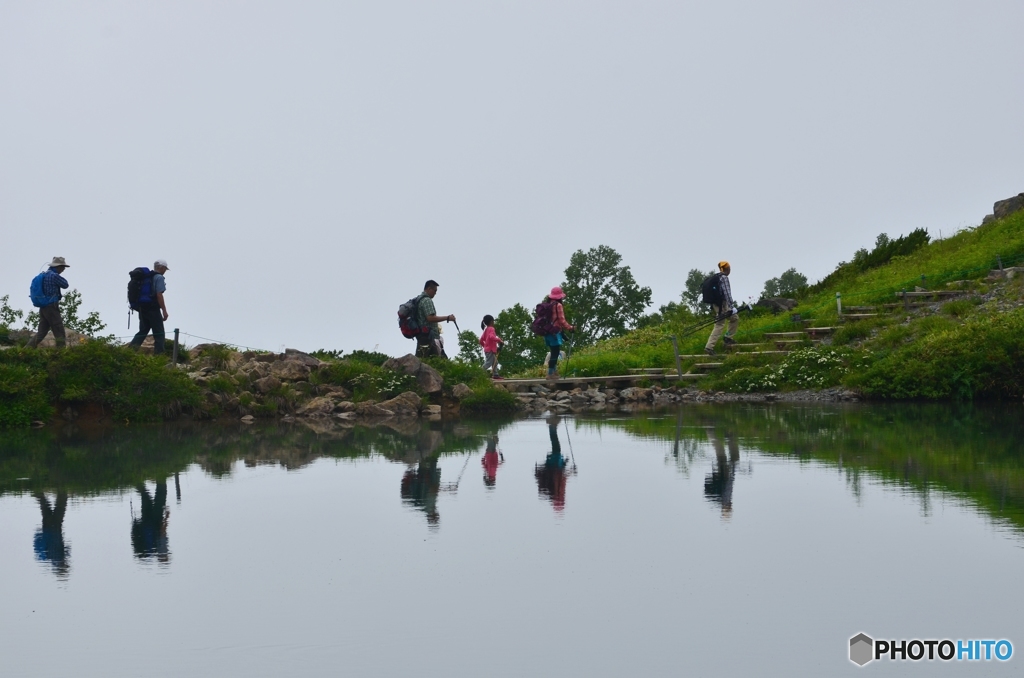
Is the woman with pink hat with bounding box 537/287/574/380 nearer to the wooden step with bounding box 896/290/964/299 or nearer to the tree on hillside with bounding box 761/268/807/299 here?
the wooden step with bounding box 896/290/964/299

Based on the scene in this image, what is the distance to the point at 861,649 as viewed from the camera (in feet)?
20.7

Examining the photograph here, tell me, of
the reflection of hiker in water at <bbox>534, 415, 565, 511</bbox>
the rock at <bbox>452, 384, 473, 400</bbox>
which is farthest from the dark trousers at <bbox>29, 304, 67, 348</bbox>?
the reflection of hiker in water at <bbox>534, 415, 565, 511</bbox>

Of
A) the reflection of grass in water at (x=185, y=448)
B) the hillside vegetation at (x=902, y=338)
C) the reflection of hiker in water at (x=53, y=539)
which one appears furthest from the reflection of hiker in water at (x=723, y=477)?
the hillside vegetation at (x=902, y=338)

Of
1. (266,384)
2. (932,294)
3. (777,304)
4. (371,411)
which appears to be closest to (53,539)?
(371,411)

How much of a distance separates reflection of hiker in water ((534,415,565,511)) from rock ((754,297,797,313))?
1967cm

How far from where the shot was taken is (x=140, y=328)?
24.6 meters

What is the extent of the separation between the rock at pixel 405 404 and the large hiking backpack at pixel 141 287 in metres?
5.06

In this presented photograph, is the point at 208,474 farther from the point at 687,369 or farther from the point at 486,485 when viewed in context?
the point at 687,369

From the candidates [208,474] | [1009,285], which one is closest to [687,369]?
[1009,285]

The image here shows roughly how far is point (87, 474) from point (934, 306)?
22225mm

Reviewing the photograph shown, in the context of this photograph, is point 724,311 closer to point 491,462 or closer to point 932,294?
point 932,294

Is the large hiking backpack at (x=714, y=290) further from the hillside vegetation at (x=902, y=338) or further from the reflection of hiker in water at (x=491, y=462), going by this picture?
the reflection of hiker in water at (x=491, y=462)

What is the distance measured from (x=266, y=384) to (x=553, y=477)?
11564 millimetres

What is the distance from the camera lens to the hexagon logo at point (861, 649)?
616cm
